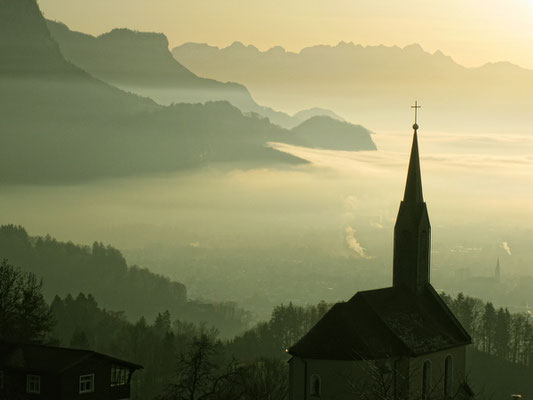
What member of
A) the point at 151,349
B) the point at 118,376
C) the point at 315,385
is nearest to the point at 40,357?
the point at 118,376

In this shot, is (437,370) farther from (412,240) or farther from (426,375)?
(412,240)

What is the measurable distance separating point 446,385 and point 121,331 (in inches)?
2929

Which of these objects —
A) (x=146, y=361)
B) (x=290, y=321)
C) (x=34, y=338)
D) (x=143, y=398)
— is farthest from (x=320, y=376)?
(x=290, y=321)

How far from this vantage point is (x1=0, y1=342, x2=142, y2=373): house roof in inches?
2320

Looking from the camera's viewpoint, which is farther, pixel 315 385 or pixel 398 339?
pixel 398 339

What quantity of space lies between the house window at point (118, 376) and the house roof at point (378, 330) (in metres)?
10.1

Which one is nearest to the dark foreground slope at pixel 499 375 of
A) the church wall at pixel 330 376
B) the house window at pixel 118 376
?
the church wall at pixel 330 376

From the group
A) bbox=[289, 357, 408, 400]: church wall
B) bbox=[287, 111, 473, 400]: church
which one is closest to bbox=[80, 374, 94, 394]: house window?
bbox=[287, 111, 473, 400]: church

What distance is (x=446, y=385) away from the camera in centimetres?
6869

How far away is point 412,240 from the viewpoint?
230ft

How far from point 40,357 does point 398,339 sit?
20.4 m

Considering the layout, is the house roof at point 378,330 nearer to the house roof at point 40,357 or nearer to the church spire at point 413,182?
the church spire at point 413,182

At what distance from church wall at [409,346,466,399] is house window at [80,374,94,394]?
17.5 m

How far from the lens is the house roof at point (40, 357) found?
58.9 m
